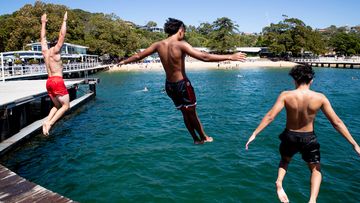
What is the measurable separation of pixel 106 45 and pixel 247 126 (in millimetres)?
79756

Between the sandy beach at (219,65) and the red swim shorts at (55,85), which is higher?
the sandy beach at (219,65)

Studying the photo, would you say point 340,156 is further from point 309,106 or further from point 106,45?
point 106,45

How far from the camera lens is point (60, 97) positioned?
27.3 feet

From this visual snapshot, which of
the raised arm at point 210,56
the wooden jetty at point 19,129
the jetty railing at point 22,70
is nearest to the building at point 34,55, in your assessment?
the jetty railing at point 22,70

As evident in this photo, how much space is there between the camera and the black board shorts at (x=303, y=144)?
5.75 meters

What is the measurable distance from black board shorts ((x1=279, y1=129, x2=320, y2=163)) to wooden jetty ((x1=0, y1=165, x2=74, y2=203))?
512cm

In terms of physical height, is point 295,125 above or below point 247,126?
above

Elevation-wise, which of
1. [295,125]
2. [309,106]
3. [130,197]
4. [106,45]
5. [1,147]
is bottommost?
[130,197]

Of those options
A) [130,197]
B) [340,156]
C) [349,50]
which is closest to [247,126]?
[340,156]

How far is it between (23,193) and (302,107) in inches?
271

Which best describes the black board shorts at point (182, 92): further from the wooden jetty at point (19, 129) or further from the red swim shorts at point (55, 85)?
the wooden jetty at point (19, 129)

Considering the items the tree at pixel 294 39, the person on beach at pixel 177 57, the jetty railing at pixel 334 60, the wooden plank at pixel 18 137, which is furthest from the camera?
the tree at pixel 294 39

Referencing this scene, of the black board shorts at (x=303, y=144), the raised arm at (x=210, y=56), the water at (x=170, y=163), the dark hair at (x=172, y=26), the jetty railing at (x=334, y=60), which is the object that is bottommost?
the water at (x=170, y=163)

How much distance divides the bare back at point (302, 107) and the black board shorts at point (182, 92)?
169 centimetres
